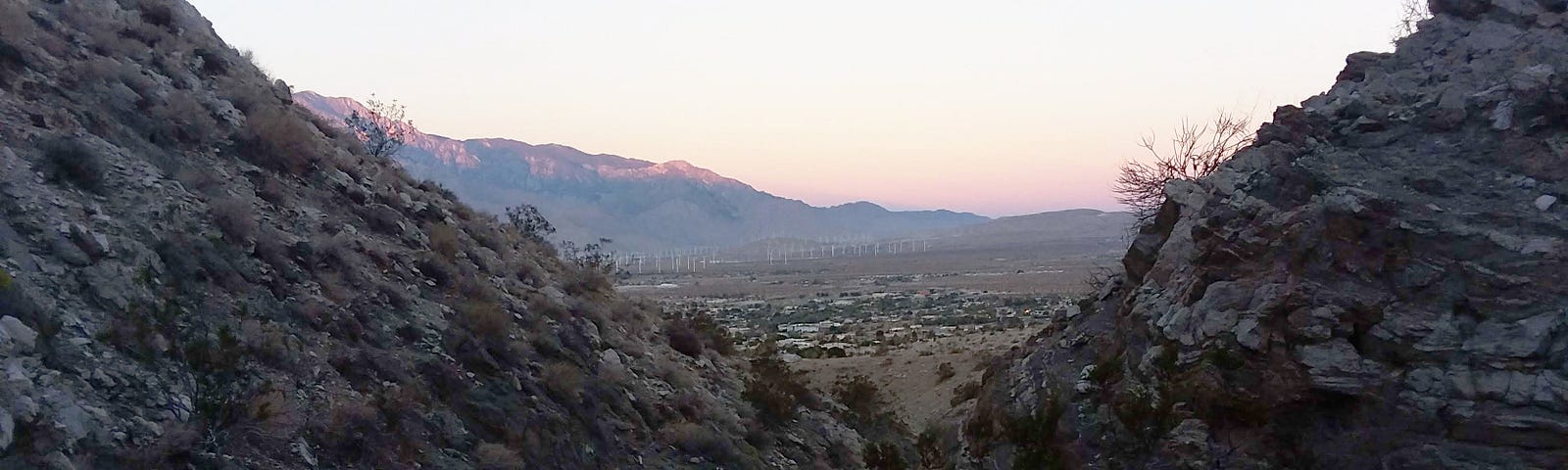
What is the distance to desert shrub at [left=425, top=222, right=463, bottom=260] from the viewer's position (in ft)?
46.6

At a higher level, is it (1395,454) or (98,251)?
(98,251)

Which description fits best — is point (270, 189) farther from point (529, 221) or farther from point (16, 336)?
point (529, 221)

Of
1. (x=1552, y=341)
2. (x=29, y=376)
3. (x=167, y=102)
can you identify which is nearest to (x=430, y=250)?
(x=167, y=102)

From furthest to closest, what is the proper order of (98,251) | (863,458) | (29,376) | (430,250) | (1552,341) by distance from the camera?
1. (863,458)
2. (430,250)
3. (98,251)
4. (1552,341)
5. (29,376)

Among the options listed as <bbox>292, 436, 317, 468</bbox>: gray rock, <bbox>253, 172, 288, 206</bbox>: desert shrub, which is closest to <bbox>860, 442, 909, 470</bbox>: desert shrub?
<bbox>292, 436, 317, 468</bbox>: gray rock

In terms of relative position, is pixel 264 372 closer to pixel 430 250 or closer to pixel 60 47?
pixel 430 250

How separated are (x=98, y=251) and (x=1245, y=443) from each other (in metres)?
10.2

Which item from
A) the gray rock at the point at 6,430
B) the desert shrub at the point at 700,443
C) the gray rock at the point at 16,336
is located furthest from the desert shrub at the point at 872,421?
the gray rock at the point at 6,430

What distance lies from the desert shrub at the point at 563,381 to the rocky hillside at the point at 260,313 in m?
0.03

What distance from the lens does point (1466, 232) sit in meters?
7.59

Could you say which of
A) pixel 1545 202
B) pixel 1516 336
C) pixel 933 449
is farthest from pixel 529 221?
pixel 1516 336

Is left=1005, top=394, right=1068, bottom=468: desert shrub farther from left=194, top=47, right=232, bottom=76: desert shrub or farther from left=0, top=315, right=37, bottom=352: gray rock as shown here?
left=194, top=47, right=232, bottom=76: desert shrub

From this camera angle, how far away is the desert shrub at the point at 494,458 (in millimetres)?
8820

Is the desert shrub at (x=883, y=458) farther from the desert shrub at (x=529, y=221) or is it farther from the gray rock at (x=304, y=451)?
the desert shrub at (x=529, y=221)
